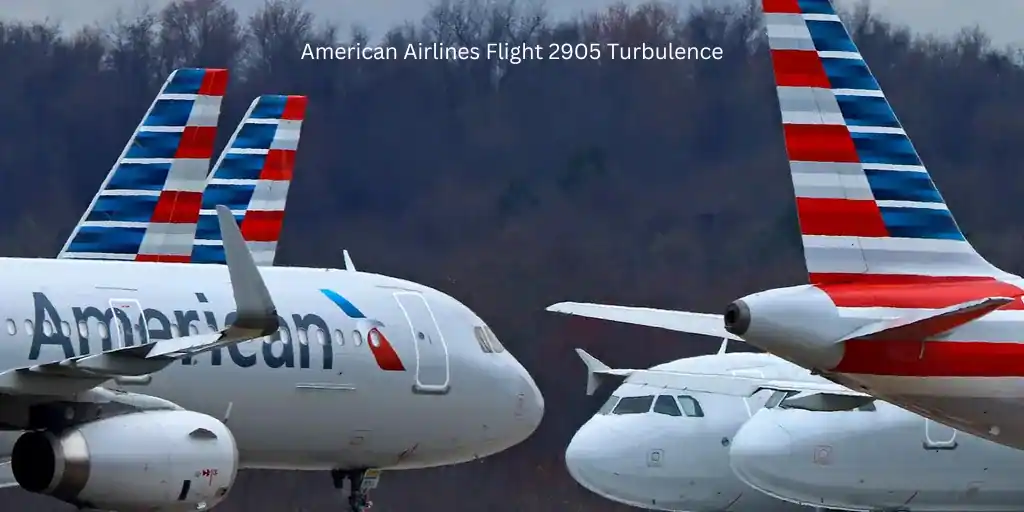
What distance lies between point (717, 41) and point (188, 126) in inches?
621

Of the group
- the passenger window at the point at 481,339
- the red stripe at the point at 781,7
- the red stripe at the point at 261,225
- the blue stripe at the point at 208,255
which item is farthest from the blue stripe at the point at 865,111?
the red stripe at the point at 261,225

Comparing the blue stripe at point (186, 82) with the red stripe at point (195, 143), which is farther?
the blue stripe at point (186, 82)

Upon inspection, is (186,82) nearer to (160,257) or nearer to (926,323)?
(160,257)

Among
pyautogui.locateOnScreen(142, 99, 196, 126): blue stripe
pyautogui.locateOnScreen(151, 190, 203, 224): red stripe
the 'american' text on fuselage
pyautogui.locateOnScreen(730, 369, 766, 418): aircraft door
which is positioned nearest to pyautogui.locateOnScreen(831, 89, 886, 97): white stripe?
the 'american' text on fuselage

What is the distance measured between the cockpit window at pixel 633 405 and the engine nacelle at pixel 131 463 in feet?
28.5

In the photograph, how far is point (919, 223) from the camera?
16.3 metres

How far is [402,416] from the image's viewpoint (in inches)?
806

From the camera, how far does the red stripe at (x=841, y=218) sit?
15.9 m

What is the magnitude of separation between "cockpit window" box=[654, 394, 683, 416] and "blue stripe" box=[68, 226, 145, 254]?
5749 millimetres

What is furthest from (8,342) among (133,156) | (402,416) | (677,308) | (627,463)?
(677,308)

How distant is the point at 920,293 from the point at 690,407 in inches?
365

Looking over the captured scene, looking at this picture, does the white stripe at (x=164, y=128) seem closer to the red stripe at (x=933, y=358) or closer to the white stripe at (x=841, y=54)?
the white stripe at (x=841, y=54)

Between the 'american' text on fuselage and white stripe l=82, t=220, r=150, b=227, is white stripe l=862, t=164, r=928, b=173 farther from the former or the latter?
white stripe l=82, t=220, r=150, b=227

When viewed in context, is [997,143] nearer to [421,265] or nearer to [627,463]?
[421,265]
